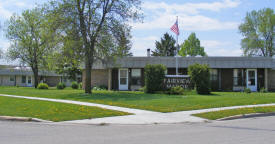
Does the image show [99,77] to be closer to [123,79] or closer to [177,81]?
[123,79]

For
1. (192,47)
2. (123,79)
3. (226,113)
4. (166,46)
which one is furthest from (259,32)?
(226,113)

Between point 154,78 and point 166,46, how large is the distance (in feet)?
172

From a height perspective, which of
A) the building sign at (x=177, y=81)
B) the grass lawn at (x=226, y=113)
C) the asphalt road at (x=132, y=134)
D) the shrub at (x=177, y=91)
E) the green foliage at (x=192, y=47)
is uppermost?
the green foliage at (x=192, y=47)

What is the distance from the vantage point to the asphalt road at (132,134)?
295 inches

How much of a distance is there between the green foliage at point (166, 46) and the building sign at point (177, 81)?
50.2 metres

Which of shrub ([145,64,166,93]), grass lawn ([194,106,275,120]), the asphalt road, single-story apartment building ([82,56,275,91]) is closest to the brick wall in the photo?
single-story apartment building ([82,56,275,91])

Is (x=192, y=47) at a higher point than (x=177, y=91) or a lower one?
higher

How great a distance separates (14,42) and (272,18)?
4597 cm

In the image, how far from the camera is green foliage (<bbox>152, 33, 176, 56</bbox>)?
75.3 meters

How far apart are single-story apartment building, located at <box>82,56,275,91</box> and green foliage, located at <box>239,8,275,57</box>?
27212mm

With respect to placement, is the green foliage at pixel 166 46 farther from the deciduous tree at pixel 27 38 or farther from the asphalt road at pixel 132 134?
the asphalt road at pixel 132 134

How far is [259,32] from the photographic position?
55.5 meters

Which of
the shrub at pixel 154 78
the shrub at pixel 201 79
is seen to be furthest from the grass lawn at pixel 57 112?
the shrub at pixel 201 79

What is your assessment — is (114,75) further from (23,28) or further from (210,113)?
(210,113)
